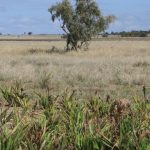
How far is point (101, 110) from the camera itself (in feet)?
31.7

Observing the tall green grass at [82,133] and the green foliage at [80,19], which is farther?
the green foliage at [80,19]

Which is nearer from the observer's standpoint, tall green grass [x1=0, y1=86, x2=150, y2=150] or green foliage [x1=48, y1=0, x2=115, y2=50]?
tall green grass [x1=0, y1=86, x2=150, y2=150]

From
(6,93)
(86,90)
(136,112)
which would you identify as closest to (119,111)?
(136,112)

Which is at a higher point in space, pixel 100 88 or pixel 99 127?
pixel 99 127

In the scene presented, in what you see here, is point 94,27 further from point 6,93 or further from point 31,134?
point 31,134

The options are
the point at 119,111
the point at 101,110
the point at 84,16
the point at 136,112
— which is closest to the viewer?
the point at 119,111

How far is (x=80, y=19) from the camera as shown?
169 ft

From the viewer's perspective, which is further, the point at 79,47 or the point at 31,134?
the point at 79,47

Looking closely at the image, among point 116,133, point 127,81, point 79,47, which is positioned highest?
point 116,133

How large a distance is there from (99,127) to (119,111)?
58 cm

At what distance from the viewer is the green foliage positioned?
167 ft

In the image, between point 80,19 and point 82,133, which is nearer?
point 82,133

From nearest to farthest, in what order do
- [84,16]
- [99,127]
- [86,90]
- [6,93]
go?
[99,127], [6,93], [86,90], [84,16]

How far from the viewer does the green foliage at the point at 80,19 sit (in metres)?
51.0
